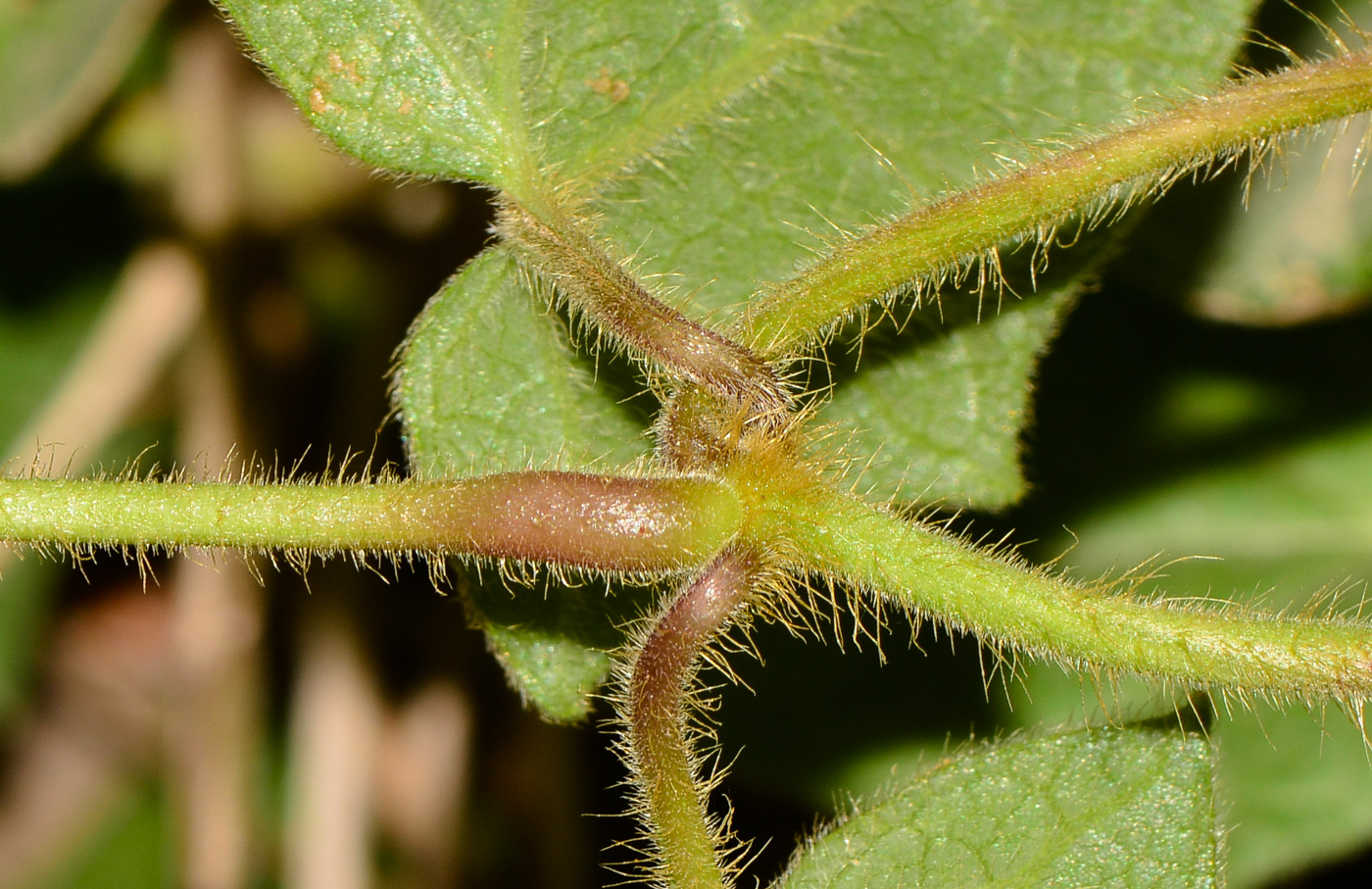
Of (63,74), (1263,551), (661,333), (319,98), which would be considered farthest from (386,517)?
(1263,551)

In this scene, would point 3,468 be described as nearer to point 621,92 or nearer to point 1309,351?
point 621,92

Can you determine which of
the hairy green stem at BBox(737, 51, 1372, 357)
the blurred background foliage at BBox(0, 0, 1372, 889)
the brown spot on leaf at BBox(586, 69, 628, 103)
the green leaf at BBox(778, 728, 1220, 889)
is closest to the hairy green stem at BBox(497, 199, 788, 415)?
the hairy green stem at BBox(737, 51, 1372, 357)

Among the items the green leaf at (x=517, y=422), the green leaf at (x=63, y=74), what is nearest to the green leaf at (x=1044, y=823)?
the green leaf at (x=517, y=422)

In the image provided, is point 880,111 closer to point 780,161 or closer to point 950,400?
point 780,161

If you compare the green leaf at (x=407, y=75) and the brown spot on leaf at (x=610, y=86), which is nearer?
the green leaf at (x=407, y=75)

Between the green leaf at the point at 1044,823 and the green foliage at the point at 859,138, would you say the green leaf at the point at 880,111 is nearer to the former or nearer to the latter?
the green foliage at the point at 859,138

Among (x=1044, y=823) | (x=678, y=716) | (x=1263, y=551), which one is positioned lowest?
(x=1263, y=551)

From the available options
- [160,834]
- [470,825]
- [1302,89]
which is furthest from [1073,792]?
[160,834]
